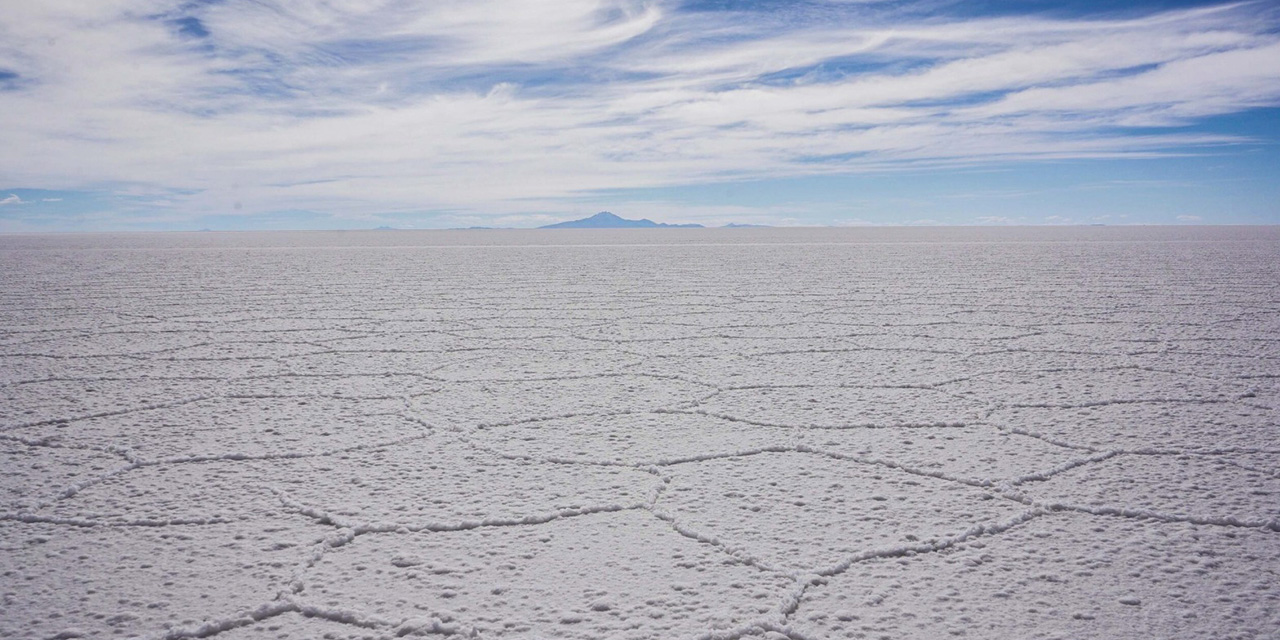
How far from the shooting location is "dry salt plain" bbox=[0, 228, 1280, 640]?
3.47ft

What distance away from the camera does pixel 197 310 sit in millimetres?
4352

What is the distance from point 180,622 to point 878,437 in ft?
4.43

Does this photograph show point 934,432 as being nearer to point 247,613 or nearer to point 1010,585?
point 1010,585

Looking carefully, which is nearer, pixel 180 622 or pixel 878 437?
pixel 180 622

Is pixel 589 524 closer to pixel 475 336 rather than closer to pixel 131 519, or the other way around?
pixel 131 519

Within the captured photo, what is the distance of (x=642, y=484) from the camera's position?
1.53m

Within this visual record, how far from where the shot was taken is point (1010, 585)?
1.11 m

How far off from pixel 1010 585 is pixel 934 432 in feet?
2.57

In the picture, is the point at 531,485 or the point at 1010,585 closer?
the point at 1010,585

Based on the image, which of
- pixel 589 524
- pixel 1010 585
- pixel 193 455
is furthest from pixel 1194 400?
pixel 193 455

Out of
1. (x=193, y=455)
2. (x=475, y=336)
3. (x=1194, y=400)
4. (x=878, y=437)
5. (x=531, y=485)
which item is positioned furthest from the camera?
(x=475, y=336)

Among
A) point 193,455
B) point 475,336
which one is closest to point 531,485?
point 193,455

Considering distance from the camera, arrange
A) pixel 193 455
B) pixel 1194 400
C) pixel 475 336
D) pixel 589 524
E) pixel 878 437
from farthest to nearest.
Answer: pixel 475 336 → pixel 1194 400 → pixel 878 437 → pixel 193 455 → pixel 589 524

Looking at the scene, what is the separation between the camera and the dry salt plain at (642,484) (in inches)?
41.6
